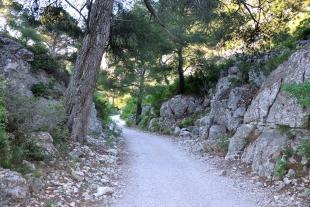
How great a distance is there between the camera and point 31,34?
22438mm

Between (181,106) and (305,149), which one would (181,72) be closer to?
(181,106)

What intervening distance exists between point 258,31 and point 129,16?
4.66 m

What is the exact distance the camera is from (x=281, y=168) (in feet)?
23.6

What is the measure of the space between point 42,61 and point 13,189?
10413mm

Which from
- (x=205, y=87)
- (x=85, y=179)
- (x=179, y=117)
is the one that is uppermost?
(x=205, y=87)

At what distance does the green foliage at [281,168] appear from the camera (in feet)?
23.5

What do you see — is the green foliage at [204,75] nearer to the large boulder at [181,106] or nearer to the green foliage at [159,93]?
the large boulder at [181,106]

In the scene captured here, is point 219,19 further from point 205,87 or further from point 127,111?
point 127,111

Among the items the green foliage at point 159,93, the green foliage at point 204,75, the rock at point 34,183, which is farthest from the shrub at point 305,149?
the green foliage at point 159,93

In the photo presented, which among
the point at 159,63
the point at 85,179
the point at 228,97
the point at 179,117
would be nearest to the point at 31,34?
the point at 159,63

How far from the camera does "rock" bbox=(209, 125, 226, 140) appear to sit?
1334 centimetres

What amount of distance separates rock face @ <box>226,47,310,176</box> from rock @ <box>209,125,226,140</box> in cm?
266

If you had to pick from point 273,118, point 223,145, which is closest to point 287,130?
point 273,118

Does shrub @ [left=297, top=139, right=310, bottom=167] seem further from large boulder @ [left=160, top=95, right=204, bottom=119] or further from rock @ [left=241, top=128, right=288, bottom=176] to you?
large boulder @ [left=160, top=95, right=204, bottom=119]
